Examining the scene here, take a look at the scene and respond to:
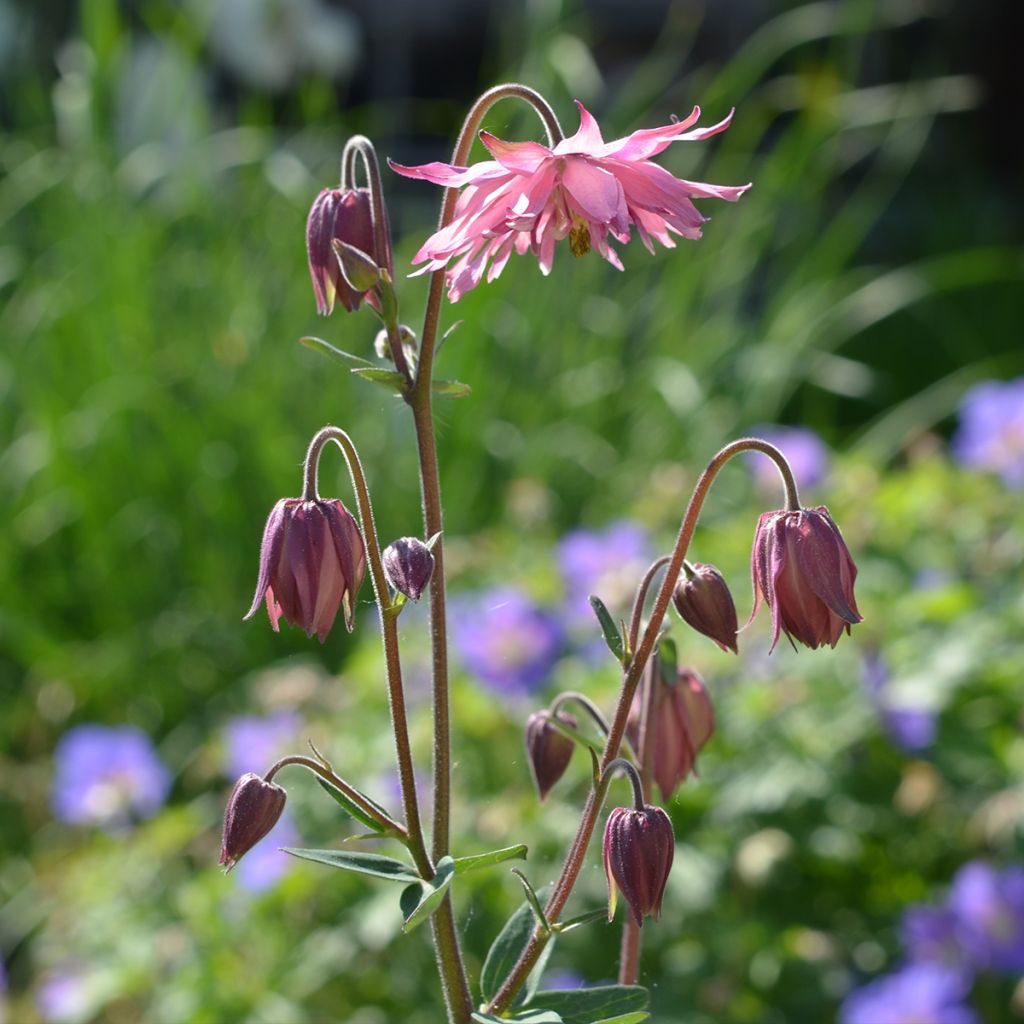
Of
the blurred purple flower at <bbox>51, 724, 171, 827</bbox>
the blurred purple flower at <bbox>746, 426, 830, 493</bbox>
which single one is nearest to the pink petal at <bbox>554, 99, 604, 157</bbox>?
the blurred purple flower at <bbox>746, 426, 830, 493</bbox>

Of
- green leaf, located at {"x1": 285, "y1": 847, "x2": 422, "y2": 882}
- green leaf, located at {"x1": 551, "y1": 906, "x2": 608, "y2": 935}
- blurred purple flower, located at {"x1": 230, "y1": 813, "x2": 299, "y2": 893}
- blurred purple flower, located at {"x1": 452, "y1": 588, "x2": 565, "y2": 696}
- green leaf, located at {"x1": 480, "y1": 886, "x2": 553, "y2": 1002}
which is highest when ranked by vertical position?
green leaf, located at {"x1": 285, "y1": 847, "x2": 422, "y2": 882}

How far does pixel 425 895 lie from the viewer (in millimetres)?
835

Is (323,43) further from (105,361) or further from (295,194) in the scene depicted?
(105,361)

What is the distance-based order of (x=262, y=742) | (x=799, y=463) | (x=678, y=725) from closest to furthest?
(x=678, y=725) < (x=262, y=742) < (x=799, y=463)

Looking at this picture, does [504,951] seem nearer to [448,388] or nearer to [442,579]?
[442,579]

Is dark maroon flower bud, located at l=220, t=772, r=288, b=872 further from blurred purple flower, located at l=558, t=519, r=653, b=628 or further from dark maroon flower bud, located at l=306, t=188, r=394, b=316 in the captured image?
blurred purple flower, located at l=558, t=519, r=653, b=628

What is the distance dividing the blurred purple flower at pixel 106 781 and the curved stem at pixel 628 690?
1782mm

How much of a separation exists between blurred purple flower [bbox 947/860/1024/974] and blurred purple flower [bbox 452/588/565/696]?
705 mm

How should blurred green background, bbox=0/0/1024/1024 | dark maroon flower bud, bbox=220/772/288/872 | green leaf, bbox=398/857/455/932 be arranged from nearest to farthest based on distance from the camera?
green leaf, bbox=398/857/455/932 → dark maroon flower bud, bbox=220/772/288/872 → blurred green background, bbox=0/0/1024/1024

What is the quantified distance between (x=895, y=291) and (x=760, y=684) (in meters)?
2.73

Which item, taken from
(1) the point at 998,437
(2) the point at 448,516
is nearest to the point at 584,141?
(1) the point at 998,437

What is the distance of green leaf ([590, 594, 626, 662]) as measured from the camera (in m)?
0.86

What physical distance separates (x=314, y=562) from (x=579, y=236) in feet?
0.98

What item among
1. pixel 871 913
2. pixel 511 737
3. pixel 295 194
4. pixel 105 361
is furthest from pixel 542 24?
pixel 871 913
